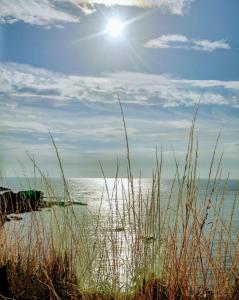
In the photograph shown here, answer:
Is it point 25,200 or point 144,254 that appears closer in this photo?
point 144,254

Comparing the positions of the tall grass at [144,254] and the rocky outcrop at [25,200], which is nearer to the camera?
the tall grass at [144,254]

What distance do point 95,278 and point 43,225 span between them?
519 mm

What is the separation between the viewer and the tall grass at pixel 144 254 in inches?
73.7

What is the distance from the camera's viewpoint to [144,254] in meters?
2.06

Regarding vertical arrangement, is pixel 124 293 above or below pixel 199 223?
below

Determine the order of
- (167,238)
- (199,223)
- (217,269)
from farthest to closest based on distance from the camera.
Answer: (167,238) → (217,269) → (199,223)

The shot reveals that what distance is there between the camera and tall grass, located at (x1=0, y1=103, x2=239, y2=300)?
6.15 ft


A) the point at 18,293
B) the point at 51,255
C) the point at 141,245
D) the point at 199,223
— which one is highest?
the point at 199,223

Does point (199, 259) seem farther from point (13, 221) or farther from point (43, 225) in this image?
point (13, 221)

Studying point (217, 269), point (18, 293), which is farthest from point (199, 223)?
point (18, 293)

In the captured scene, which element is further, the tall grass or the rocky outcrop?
the rocky outcrop

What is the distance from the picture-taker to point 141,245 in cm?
209

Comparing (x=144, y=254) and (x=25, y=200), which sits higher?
(x=25, y=200)

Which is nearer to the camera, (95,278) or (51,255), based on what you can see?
(95,278)
